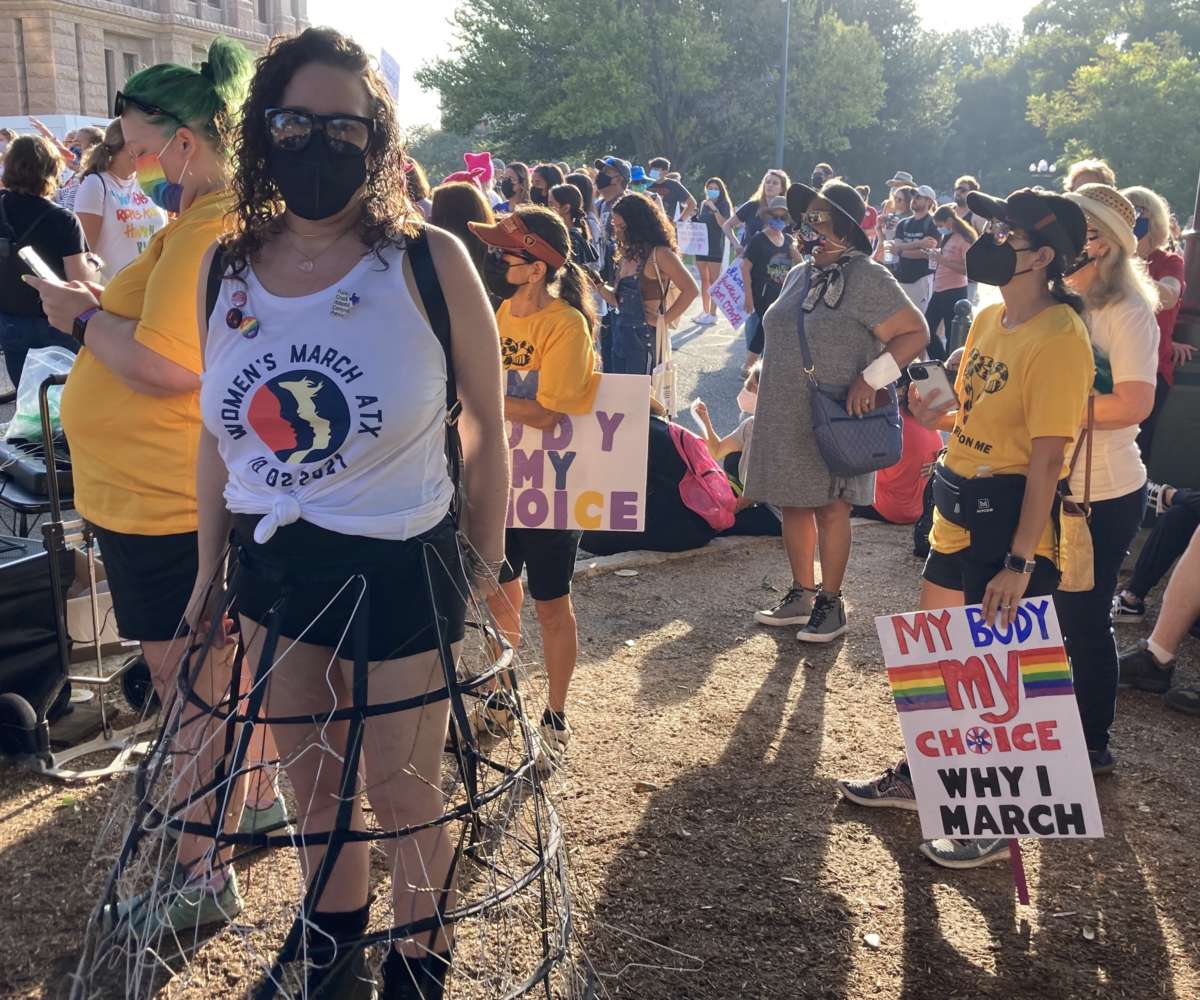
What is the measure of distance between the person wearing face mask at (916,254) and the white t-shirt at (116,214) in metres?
8.57

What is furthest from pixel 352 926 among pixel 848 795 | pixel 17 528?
pixel 17 528

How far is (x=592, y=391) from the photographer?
4125 millimetres

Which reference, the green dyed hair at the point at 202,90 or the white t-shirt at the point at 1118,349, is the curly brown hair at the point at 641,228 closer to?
the white t-shirt at the point at 1118,349

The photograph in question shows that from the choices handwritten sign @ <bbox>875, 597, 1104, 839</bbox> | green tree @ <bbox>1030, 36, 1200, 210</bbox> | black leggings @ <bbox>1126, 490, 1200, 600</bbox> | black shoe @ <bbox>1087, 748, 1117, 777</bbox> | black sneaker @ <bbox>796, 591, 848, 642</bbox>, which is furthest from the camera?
green tree @ <bbox>1030, 36, 1200, 210</bbox>

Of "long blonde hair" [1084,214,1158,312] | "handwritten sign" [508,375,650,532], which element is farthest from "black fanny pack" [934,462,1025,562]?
"handwritten sign" [508,375,650,532]

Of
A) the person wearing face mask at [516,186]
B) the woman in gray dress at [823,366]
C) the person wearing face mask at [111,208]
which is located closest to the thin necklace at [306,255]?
the woman in gray dress at [823,366]

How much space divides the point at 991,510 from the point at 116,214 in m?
5.76

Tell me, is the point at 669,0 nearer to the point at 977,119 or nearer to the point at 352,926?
the point at 977,119

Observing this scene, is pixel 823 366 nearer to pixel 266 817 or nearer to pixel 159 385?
pixel 266 817

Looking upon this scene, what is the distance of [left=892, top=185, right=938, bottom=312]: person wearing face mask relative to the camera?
43.1 ft

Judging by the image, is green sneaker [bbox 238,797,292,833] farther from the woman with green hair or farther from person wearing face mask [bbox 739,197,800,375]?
person wearing face mask [bbox 739,197,800,375]

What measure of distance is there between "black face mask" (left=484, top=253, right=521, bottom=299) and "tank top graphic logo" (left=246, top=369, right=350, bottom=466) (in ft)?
6.18

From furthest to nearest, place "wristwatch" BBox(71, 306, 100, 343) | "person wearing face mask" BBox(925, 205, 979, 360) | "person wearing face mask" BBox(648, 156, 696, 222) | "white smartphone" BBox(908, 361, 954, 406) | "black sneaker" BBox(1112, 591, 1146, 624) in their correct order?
"person wearing face mask" BBox(648, 156, 696, 222) → "person wearing face mask" BBox(925, 205, 979, 360) → "black sneaker" BBox(1112, 591, 1146, 624) → "white smartphone" BBox(908, 361, 954, 406) → "wristwatch" BBox(71, 306, 100, 343)

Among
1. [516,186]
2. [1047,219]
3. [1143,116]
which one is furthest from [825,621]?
[1143,116]
